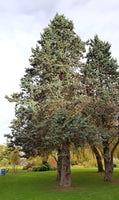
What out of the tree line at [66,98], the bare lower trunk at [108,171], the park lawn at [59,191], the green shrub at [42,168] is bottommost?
the green shrub at [42,168]

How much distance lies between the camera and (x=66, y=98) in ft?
70.6

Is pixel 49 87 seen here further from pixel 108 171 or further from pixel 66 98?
pixel 108 171

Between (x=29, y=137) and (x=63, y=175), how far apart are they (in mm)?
4921

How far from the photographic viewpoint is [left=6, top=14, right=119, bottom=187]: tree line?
18000 millimetres

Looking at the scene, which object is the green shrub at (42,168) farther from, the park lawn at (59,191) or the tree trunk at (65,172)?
the tree trunk at (65,172)

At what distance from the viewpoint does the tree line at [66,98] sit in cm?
1800

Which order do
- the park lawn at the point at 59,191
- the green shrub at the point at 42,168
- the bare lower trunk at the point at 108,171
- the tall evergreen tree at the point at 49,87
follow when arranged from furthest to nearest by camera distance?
the green shrub at the point at 42,168, the bare lower trunk at the point at 108,171, the tall evergreen tree at the point at 49,87, the park lawn at the point at 59,191

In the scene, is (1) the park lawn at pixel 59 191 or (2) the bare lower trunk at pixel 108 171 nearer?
(1) the park lawn at pixel 59 191

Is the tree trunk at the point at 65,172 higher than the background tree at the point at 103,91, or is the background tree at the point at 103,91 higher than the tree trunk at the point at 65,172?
the background tree at the point at 103,91

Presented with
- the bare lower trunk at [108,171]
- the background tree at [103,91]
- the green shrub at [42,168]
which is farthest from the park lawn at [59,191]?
the green shrub at [42,168]

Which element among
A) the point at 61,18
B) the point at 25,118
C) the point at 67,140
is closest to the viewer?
the point at 67,140

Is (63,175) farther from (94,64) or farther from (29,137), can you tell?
(94,64)

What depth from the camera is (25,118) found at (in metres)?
21.5

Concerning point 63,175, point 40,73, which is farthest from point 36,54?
point 63,175
